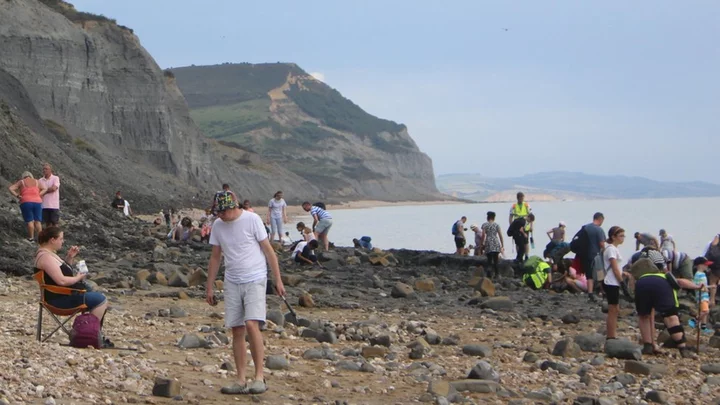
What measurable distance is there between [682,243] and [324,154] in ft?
448

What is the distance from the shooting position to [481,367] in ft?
30.4

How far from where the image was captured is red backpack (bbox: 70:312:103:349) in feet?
28.8

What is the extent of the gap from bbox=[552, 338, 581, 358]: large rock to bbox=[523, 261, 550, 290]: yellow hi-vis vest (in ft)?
27.0

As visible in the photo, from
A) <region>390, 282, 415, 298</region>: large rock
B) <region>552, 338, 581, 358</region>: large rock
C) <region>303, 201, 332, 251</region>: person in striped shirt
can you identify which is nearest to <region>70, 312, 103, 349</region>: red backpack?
<region>552, 338, 581, 358</region>: large rock

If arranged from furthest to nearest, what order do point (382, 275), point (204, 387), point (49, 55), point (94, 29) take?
1. point (94, 29)
2. point (49, 55)
3. point (382, 275)
4. point (204, 387)

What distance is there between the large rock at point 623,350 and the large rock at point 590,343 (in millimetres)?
390

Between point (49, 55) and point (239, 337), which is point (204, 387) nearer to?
point (239, 337)

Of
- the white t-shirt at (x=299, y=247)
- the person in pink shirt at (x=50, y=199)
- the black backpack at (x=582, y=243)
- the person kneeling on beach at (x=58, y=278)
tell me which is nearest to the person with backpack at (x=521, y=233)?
the black backpack at (x=582, y=243)

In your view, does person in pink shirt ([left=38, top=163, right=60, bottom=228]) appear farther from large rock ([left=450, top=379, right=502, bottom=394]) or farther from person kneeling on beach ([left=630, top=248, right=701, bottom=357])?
large rock ([left=450, top=379, right=502, bottom=394])

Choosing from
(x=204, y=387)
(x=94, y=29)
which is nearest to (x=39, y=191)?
(x=204, y=387)

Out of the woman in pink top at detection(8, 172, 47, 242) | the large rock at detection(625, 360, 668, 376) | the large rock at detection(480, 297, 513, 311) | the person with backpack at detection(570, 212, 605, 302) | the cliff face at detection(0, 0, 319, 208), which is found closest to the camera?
the large rock at detection(625, 360, 668, 376)

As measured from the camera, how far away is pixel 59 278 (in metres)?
8.84

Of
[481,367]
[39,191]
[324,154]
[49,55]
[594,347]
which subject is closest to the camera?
[481,367]

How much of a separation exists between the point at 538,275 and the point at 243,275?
12.4 meters
